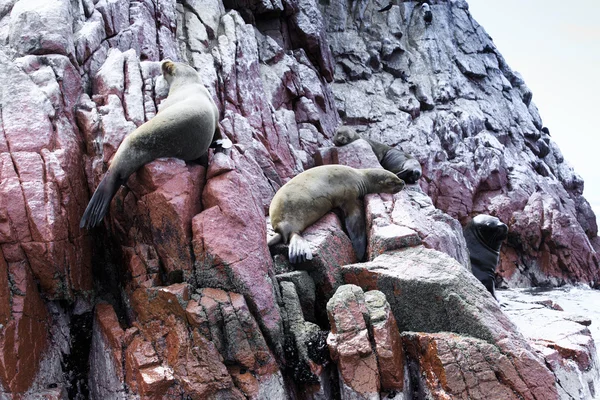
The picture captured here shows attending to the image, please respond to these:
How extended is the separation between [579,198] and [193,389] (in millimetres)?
20751

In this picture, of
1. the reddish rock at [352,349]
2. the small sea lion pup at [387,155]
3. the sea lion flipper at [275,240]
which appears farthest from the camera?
the small sea lion pup at [387,155]

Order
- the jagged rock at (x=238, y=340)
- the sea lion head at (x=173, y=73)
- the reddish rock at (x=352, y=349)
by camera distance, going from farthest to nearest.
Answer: the sea lion head at (x=173, y=73)
the jagged rock at (x=238, y=340)
the reddish rock at (x=352, y=349)

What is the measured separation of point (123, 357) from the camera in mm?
4660

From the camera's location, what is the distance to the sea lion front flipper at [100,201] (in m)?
5.06

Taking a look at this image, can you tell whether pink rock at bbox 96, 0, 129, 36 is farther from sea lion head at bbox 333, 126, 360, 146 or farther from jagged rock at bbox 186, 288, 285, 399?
jagged rock at bbox 186, 288, 285, 399

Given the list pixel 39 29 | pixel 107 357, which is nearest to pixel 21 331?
pixel 107 357

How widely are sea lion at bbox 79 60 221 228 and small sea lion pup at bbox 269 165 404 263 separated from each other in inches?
57.9

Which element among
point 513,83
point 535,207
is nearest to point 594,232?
point 535,207

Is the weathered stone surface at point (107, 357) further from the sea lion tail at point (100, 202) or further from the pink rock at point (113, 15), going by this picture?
the pink rock at point (113, 15)

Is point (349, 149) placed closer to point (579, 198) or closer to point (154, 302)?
point (154, 302)

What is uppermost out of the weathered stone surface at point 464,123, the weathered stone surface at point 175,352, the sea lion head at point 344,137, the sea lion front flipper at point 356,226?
the weathered stone surface at point 464,123

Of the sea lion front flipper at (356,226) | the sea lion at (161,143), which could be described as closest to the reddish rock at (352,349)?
the sea lion front flipper at (356,226)

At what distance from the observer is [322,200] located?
7.38 meters

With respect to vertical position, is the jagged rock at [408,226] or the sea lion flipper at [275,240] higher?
the jagged rock at [408,226]
